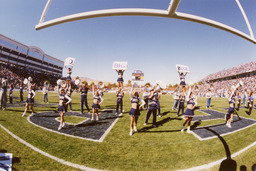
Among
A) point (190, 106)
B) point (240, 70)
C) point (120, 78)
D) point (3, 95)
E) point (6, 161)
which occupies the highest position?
point (240, 70)

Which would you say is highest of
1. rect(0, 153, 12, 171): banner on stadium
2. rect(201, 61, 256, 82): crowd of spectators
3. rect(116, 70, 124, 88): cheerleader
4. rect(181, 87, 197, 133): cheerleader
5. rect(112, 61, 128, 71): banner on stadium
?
Result: rect(201, 61, 256, 82): crowd of spectators

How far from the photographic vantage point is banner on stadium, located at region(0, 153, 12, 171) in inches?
98.4

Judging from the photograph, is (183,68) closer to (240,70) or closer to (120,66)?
(120,66)

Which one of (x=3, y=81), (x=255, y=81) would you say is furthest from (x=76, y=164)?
(x=255, y=81)

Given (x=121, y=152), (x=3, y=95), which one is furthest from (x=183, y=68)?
(x=3, y=95)

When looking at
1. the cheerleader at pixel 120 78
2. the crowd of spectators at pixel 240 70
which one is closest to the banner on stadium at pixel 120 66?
the cheerleader at pixel 120 78

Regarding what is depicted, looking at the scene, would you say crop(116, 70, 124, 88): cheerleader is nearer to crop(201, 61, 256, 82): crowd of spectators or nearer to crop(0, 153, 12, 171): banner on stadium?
crop(0, 153, 12, 171): banner on stadium

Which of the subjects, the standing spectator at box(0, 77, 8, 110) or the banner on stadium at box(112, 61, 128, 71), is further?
the banner on stadium at box(112, 61, 128, 71)

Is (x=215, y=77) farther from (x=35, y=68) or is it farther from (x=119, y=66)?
(x=35, y=68)

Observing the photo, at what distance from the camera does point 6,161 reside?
2.60 m

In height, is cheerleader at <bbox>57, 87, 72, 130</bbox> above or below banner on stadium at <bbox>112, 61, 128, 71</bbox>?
below

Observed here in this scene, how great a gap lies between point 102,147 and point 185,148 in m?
2.48

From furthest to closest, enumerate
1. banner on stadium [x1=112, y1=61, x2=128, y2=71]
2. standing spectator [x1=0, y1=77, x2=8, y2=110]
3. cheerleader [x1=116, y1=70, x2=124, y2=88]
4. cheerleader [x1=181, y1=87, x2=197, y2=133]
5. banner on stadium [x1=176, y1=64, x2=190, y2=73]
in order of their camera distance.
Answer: banner on stadium [x1=176, y1=64, x2=190, y2=73]
banner on stadium [x1=112, y1=61, x2=128, y2=71]
cheerleader [x1=116, y1=70, x2=124, y2=88]
standing spectator [x1=0, y1=77, x2=8, y2=110]
cheerleader [x1=181, y1=87, x2=197, y2=133]

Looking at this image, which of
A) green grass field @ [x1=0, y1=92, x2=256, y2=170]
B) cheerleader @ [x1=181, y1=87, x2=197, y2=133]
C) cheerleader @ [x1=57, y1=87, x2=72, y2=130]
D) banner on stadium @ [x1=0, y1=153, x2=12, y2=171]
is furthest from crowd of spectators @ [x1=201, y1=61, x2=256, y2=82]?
banner on stadium @ [x1=0, y1=153, x2=12, y2=171]
